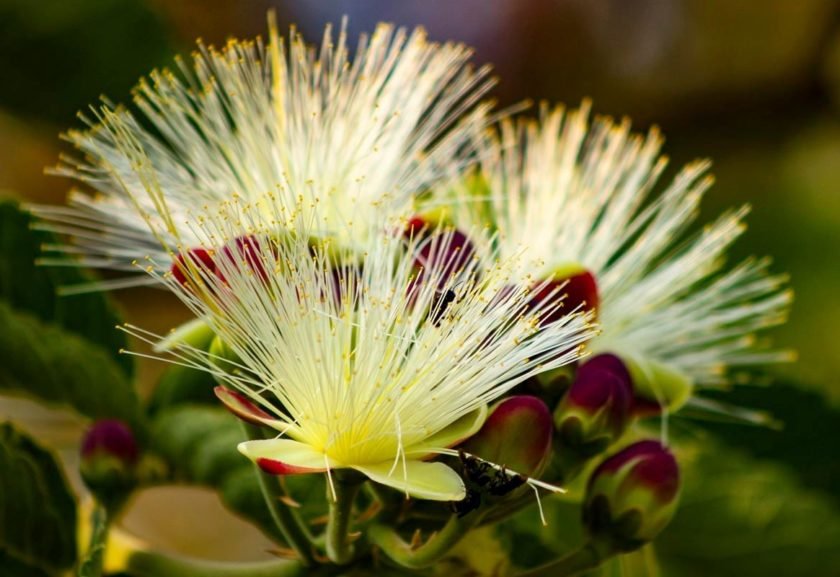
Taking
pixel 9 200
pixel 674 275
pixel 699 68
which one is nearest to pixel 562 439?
pixel 674 275

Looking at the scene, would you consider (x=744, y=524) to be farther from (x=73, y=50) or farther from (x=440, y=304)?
(x=73, y=50)

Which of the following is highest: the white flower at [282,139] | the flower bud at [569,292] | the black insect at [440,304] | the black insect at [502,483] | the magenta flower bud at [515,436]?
the white flower at [282,139]

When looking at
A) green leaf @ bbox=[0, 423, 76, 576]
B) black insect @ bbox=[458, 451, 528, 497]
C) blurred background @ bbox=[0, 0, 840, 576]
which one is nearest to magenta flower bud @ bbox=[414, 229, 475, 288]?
black insect @ bbox=[458, 451, 528, 497]

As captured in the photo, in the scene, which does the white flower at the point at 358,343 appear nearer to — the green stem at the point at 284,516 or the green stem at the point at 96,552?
the green stem at the point at 284,516

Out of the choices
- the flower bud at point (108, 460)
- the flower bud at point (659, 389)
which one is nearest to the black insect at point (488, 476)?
the flower bud at point (659, 389)

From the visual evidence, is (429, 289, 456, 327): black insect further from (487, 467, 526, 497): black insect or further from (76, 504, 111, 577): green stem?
(76, 504, 111, 577): green stem

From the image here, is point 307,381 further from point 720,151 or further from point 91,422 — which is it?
point 720,151
